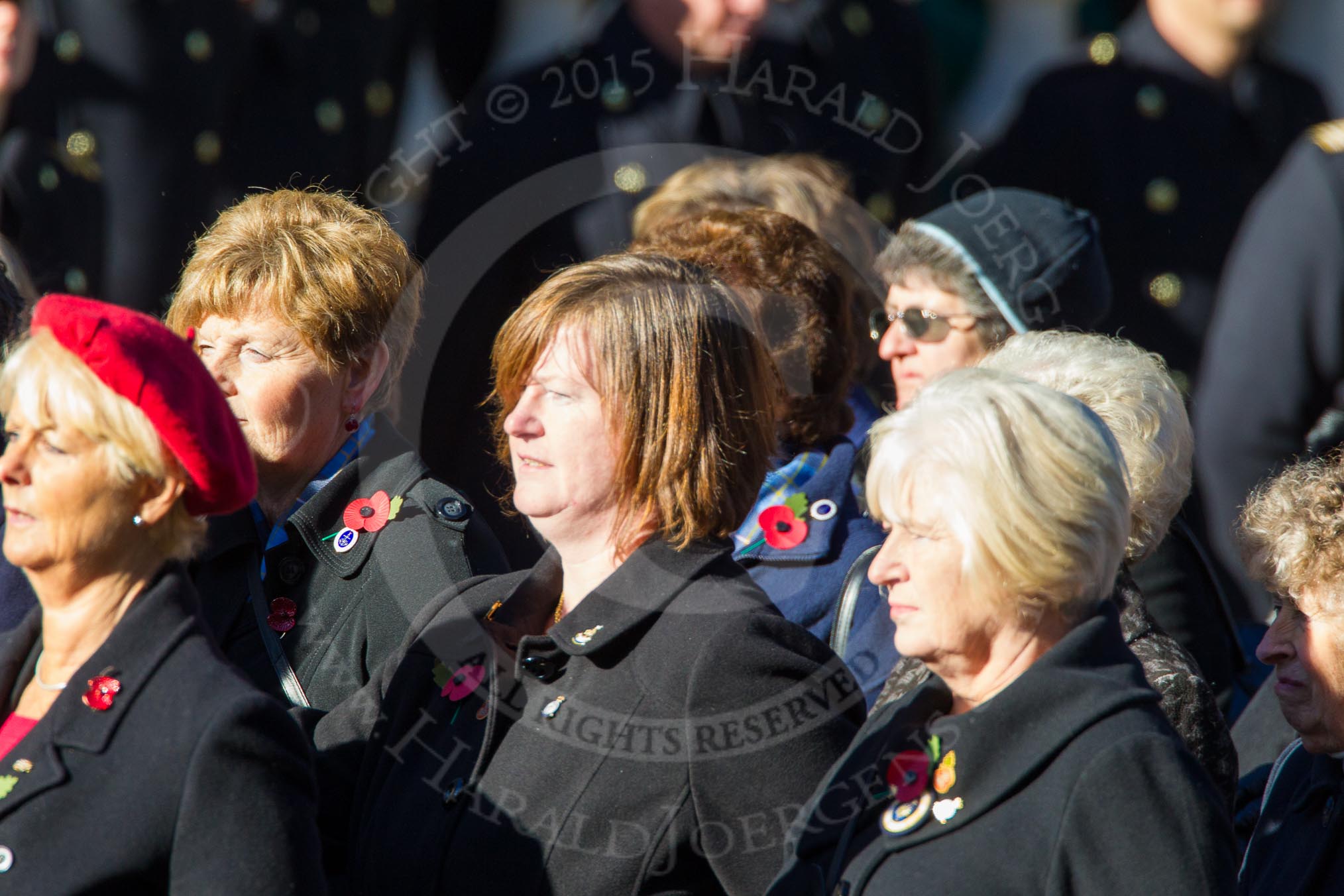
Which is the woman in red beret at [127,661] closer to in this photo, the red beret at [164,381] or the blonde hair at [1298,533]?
the red beret at [164,381]

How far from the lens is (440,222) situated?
13.3ft

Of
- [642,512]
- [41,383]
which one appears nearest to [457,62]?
[642,512]

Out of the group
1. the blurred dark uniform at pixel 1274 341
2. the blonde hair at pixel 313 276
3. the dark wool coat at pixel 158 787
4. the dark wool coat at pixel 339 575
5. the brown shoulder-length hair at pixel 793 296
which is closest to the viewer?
the dark wool coat at pixel 158 787

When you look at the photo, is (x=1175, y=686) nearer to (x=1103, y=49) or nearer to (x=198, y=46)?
(x=1103, y=49)

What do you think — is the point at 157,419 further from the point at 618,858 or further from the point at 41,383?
the point at 618,858

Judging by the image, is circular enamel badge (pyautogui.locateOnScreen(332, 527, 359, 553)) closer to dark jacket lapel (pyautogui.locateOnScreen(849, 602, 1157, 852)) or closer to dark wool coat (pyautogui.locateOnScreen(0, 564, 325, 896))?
dark wool coat (pyautogui.locateOnScreen(0, 564, 325, 896))

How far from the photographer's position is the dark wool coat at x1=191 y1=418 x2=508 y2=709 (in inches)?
105

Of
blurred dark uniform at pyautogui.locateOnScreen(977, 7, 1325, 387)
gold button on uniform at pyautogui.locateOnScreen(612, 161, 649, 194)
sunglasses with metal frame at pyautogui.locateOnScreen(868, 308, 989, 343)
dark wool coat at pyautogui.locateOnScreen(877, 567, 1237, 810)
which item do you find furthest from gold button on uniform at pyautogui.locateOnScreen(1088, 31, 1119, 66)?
dark wool coat at pyautogui.locateOnScreen(877, 567, 1237, 810)

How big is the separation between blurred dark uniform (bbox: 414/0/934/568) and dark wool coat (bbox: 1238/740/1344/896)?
2.09 meters

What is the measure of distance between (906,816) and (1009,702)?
0.69 ft

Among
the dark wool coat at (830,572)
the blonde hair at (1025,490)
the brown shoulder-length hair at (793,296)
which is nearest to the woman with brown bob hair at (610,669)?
the blonde hair at (1025,490)

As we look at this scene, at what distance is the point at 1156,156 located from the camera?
4.18 meters

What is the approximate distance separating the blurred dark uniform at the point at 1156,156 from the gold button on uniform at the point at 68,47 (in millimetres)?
2549

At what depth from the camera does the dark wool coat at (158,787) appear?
1737mm
